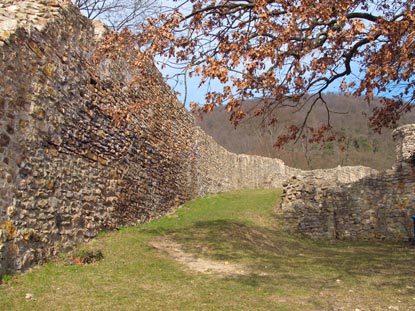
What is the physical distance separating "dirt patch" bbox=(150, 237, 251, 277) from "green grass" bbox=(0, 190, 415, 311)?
0.51ft

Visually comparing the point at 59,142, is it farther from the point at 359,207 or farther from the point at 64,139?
the point at 359,207

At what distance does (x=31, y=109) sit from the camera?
6.65 meters

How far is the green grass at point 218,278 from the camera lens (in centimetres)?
527

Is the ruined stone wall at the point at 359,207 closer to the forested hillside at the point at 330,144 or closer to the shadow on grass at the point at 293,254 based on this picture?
the shadow on grass at the point at 293,254

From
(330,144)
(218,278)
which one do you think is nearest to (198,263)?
(218,278)

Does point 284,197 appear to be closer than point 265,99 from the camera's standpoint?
No

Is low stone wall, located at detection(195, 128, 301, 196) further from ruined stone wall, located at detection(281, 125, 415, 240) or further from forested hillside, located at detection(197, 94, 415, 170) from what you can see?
forested hillside, located at detection(197, 94, 415, 170)

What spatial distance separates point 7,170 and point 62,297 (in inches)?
78.4

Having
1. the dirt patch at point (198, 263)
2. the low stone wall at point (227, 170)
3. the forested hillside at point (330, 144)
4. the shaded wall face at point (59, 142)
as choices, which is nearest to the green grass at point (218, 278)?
the dirt patch at point (198, 263)

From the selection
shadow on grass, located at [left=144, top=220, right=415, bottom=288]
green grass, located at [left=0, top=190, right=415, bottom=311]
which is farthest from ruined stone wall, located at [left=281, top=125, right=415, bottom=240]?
green grass, located at [left=0, top=190, right=415, bottom=311]

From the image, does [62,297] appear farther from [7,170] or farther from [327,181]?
[327,181]

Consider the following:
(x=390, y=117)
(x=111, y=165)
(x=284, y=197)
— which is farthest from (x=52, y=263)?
(x=284, y=197)

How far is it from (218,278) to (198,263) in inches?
47.1

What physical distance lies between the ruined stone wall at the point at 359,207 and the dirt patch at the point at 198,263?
18.8 feet
